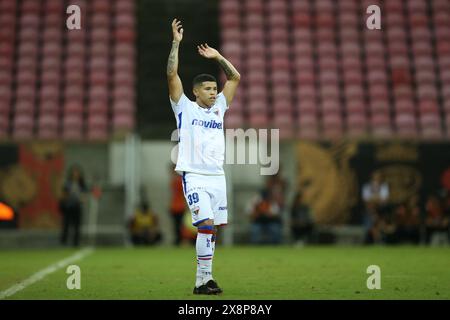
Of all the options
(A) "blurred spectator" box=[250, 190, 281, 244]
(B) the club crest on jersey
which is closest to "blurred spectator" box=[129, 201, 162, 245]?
(A) "blurred spectator" box=[250, 190, 281, 244]

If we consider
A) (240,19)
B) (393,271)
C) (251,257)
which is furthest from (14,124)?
(393,271)

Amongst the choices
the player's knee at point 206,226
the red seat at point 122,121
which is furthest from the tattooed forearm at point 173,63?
the red seat at point 122,121

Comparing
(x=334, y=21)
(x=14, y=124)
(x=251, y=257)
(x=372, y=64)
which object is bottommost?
(x=251, y=257)

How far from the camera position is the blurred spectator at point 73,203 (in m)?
17.6

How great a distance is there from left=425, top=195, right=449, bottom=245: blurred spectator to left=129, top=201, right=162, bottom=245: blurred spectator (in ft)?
20.5

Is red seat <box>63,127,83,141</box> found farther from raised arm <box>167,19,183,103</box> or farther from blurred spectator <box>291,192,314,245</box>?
raised arm <box>167,19,183,103</box>

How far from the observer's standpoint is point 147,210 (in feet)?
59.5

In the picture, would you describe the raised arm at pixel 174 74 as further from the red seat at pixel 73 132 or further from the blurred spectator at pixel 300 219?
the red seat at pixel 73 132

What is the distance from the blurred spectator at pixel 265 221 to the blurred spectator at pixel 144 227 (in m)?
2.25

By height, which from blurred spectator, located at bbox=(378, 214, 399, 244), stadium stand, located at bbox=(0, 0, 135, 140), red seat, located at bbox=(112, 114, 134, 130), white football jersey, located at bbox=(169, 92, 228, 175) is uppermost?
stadium stand, located at bbox=(0, 0, 135, 140)

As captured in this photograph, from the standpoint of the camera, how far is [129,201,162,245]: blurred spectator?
59.5ft

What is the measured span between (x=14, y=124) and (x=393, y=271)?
1327cm

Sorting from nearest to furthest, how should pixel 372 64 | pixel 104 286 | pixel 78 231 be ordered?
pixel 104 286, pixel 78 231, pixel 372 64

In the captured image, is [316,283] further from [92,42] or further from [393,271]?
[92,42]
